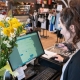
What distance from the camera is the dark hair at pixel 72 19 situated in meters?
1.03

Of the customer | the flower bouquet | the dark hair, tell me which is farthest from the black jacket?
the flower bouquet

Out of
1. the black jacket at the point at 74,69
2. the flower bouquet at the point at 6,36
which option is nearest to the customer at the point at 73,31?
the black jacket at the point at 74,69

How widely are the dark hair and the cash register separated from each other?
1.70 ft

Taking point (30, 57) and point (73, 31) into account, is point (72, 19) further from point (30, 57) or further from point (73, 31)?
point (30, 57)

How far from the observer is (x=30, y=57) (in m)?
1.54

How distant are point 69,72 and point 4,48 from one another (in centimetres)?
49

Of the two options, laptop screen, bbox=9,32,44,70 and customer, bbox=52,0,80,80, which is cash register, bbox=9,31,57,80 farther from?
customer, bbox=52,0,80,80

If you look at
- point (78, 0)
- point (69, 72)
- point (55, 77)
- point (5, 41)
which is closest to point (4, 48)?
point (5, 41)

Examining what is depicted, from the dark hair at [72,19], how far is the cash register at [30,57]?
517 millimetres

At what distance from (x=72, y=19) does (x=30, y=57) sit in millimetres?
689

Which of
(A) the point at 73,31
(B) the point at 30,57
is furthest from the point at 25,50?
(A) the point at 73,31

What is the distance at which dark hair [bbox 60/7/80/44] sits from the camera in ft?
3.38

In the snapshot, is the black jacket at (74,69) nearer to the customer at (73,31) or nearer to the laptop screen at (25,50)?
→ the customer at (73,31)

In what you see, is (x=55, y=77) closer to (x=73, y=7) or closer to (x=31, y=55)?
(x=31, y=55)
